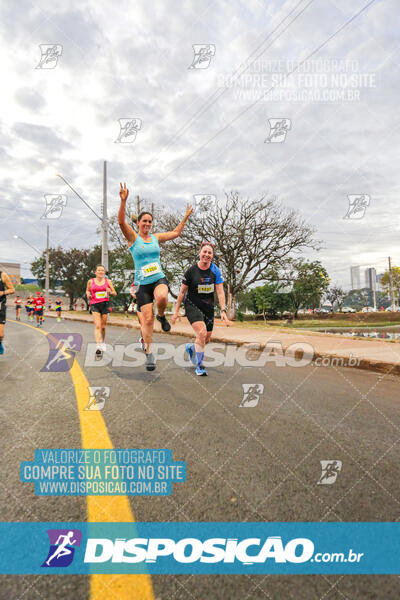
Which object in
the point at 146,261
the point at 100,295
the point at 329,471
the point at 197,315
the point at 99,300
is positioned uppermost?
the point at 146,261

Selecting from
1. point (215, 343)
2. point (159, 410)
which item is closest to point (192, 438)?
point (159, 410)

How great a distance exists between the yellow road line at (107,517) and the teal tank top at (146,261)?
8.69 feet

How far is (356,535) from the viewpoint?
154 centimetres

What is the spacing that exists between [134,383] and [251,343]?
5.40 m

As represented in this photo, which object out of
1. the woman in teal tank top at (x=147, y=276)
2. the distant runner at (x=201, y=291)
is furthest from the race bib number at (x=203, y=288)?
the woman in teal tank top at (x=147, y=276)

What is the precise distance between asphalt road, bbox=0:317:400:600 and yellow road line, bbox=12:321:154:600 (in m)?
0.03

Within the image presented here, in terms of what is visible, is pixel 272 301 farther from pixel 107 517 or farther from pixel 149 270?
pixel 107 517

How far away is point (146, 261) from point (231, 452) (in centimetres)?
347

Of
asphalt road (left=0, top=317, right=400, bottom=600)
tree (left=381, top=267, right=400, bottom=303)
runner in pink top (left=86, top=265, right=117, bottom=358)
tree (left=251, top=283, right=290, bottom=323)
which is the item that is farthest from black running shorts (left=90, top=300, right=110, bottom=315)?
tree (left=381, top=267, right=400, bottom=303)

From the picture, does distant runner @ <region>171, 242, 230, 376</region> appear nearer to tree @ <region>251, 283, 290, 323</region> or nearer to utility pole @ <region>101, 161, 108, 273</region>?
utility pole @ <region>101, 161, 108, 273</region>

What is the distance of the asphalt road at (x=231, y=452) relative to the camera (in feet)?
→ 4.12

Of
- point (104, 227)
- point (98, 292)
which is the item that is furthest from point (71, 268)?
point (98, 292)

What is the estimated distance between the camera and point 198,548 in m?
1.45

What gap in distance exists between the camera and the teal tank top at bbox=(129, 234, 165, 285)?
17.1 feet
